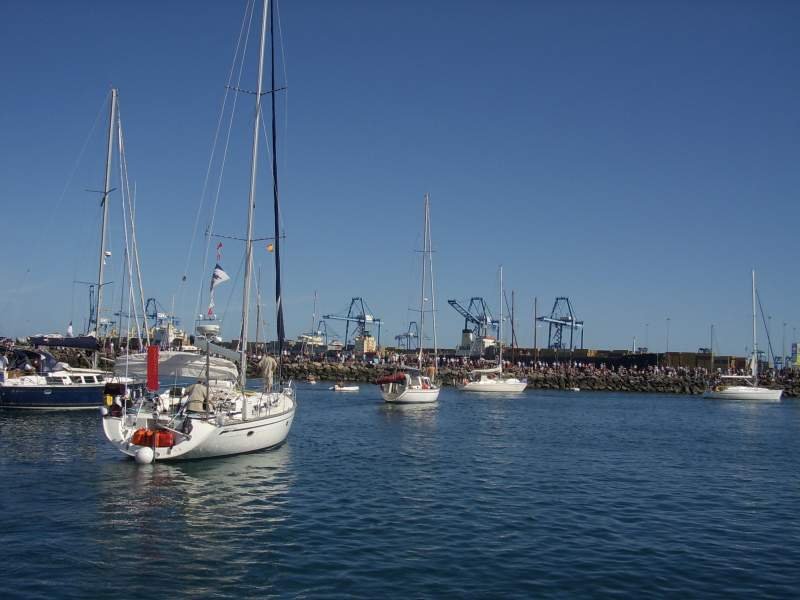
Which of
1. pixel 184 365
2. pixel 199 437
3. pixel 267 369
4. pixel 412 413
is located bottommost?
pixel 412 413

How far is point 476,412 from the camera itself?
5231cm

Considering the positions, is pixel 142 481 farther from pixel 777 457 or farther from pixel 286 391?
pixel 777 457

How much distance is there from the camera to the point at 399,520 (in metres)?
17.8

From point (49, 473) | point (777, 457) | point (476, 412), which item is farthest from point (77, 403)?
point (777, 457)

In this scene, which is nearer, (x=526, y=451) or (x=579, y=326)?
(x=526, y=451)

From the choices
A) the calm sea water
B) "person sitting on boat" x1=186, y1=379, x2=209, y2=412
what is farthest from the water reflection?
"person sitting on boat" x1=186, y1=379, x2=209, y2=412

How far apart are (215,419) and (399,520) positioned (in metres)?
8.59

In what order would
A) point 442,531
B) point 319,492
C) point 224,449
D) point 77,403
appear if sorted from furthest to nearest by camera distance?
point 77,403, point 224,449, point 319,492, point 442,531

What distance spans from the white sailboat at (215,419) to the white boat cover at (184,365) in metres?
0.25

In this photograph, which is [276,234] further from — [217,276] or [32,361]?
[32,361]

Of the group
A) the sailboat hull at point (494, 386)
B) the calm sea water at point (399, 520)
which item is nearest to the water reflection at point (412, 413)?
the calm sea water at point (399, 520)

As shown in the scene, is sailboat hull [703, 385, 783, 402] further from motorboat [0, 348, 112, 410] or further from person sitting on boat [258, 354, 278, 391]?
person sitting on boat [258, 354, 278, 391]

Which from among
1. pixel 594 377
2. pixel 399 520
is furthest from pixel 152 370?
pixel 594 377

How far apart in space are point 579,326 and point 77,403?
5448 inches
